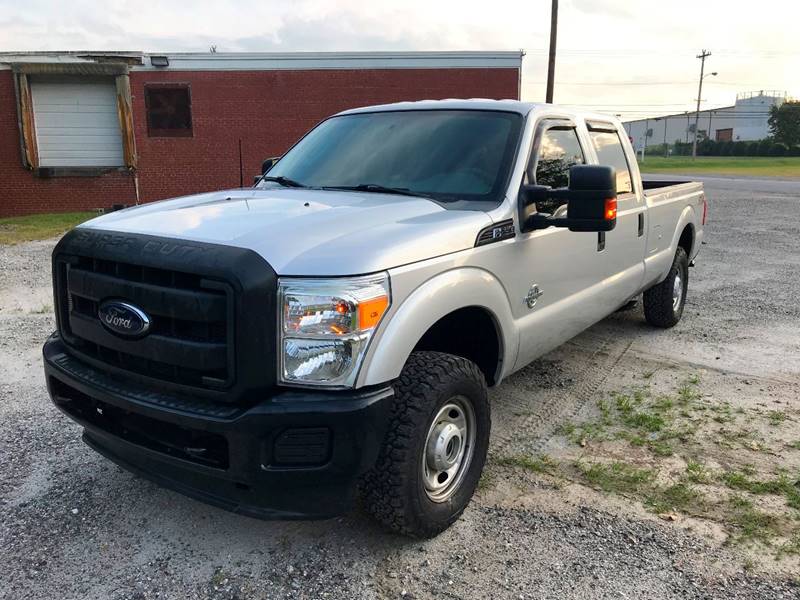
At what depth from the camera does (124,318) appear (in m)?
2.67

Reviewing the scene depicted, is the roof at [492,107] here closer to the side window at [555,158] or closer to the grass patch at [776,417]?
the side window at [555,158]

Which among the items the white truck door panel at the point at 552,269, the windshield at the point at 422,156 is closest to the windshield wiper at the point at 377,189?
the windshield at the point at 422,156

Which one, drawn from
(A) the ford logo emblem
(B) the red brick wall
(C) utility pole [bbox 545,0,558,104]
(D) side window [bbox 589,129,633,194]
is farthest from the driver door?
(C) utility pole [bbox 545,0,558,104]

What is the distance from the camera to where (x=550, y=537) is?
305 centimetres

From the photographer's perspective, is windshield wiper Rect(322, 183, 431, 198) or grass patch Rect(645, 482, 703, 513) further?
windshield wiper Rect(322, 183, 431, 198)

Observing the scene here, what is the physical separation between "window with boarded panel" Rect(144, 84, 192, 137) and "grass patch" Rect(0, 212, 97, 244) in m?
3.03

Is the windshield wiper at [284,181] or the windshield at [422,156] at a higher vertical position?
the windshield at [422,156]

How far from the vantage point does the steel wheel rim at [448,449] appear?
2.92 metres

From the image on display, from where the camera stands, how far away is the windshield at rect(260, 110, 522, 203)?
3629 mm

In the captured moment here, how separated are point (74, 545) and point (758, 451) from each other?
357cm

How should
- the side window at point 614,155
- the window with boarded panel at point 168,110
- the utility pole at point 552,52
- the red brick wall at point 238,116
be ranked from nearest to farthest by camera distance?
the side window at point 614,155 < the window with boarded panel at point 168,110 < the red brick wall at point 238,116 < the utility pole at point 552,52

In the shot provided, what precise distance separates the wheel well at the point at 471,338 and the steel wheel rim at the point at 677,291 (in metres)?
3.50

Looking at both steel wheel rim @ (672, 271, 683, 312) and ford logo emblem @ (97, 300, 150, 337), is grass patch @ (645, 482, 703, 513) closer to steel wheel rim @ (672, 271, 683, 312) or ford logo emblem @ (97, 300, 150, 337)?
ford logo emblem @ (97, 300, 150, 337)

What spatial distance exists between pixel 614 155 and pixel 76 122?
57.2 feet
